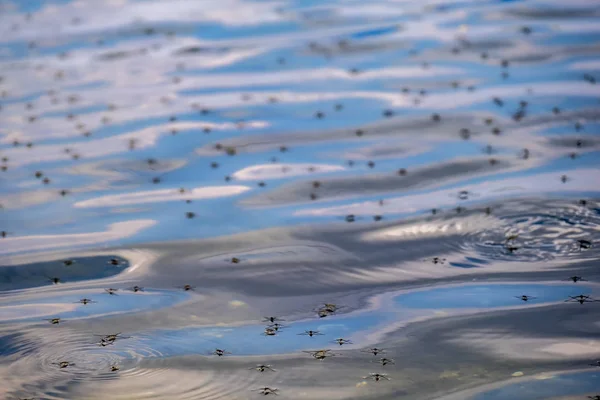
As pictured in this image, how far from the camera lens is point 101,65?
14992mm

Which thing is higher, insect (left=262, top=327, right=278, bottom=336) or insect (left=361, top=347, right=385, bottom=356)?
insect (left=262, top=327, right=278, bottom=336)

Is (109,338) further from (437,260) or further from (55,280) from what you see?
(437,260)

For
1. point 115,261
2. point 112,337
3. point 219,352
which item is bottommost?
point 219,352

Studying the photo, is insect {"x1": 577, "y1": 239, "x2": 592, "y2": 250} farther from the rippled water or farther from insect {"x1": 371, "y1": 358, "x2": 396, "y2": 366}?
insect {"x1": 371, "y1": 358, "x2": 396, "y2": 366}

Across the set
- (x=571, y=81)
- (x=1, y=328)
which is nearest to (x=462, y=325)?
(x=1, y=328)

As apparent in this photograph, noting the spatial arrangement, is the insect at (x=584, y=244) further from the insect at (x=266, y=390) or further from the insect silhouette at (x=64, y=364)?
the insect silhouette at (x=64, y=364)

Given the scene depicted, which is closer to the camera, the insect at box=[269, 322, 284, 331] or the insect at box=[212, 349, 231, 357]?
the insect at box=[212, 349, 231, 357]

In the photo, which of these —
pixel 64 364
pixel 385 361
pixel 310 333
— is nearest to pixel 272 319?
pixel 310 333

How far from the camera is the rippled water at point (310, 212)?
6.40 metres

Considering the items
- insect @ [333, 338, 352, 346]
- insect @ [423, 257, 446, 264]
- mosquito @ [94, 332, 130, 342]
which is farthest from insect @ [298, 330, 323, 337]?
insect @ [423, 257, 446, 264]

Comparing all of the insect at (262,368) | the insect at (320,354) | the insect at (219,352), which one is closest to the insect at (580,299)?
the insect at (320,354)

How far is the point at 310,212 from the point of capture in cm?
915

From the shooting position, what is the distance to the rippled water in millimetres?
6402

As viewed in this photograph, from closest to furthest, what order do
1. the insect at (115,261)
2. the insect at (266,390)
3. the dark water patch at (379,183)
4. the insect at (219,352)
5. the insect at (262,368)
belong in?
the insect at (266,390)
the insect at (262,368)
the insect at (219,352)
the insect at (115,261)
the dark water patch at (379,183)
